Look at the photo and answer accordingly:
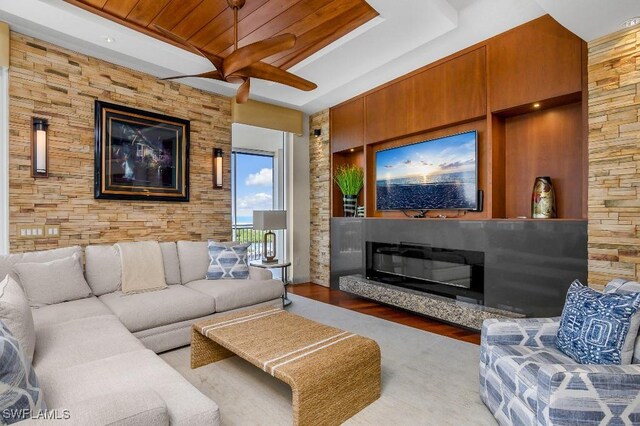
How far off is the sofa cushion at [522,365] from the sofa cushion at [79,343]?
211 centimetres

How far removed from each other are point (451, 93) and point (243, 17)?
2.40m

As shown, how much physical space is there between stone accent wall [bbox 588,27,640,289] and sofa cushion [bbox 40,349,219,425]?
10.0 ft

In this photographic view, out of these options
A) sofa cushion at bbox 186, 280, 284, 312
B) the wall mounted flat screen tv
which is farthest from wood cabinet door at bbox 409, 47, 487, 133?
sofa cushion at bbox 186, 280, 284, 312

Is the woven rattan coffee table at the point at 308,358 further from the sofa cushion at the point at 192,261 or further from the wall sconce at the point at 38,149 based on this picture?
the wall sconce at the point at 38,149

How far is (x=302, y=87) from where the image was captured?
3.11m

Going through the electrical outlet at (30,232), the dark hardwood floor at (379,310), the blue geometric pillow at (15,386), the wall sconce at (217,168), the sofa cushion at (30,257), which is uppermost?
the wall sconce at (217,168)

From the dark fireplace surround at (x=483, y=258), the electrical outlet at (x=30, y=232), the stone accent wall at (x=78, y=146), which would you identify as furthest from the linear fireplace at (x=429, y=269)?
the electrical outlet at (x=30, y=232)

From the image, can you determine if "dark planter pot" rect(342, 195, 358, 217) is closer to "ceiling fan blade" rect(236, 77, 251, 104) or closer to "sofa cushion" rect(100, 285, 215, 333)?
"ceiling fan blade" rect(236, 77, 251, 104)

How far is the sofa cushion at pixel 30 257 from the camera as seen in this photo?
2.69 m

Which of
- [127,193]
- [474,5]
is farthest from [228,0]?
[127,193]

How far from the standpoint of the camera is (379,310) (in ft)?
14.0

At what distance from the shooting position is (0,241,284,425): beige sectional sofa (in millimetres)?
1188

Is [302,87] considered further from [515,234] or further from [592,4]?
[515,234]

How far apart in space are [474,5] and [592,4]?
1022mm
